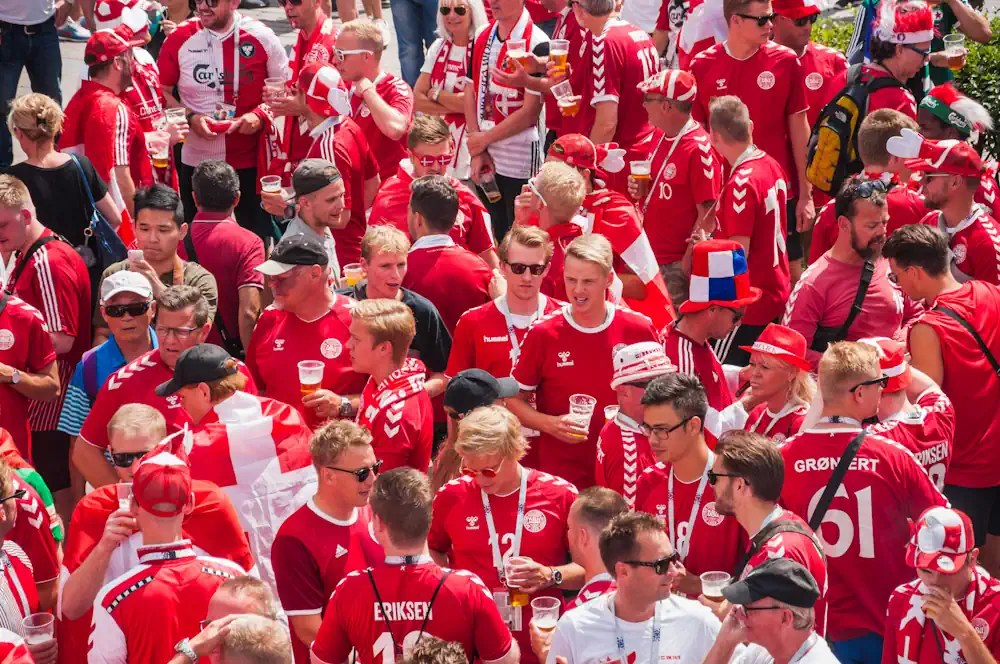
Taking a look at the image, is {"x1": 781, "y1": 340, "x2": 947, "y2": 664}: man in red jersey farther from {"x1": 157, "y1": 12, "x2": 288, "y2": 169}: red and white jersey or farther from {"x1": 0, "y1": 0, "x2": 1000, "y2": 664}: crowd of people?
{"x1": 157, "y1": 12, "x2": 288, "y2": 169}: red and white jersey

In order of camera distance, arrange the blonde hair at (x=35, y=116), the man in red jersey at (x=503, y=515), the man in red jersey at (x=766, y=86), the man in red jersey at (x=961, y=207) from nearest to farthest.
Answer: the man in red jersey at (x=503, y=515)
the man in red jersey at (x=961, y=207)
the blonde hair at (x=35, y=116)
the man in red jersey at (x=766, y=86)

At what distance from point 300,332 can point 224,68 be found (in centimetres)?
414

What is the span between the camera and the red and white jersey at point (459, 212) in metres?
8.11

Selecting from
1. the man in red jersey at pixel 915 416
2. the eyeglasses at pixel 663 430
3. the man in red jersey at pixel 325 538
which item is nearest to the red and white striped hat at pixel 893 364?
the man in red jersey at pixel 915 416

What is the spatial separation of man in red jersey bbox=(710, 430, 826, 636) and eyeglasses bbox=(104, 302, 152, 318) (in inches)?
131

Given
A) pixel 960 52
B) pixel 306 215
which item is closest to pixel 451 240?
pixel 306 215

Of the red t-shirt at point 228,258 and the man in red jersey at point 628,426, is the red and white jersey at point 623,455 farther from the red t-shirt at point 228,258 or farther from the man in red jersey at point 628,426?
the red t-shirt at point 228,258

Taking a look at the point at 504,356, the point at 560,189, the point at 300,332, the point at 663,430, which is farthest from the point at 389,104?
the point at 663,430

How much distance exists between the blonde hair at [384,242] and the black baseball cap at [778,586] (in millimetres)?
Result: 3201

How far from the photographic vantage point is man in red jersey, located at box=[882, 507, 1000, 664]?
462 cm

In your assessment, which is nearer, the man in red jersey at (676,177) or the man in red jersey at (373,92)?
the man in red jersey at (676,177)

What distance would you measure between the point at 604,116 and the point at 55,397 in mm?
4520

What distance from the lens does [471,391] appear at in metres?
5.91

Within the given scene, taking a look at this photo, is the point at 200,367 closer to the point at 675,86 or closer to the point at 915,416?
the point at 915,416
